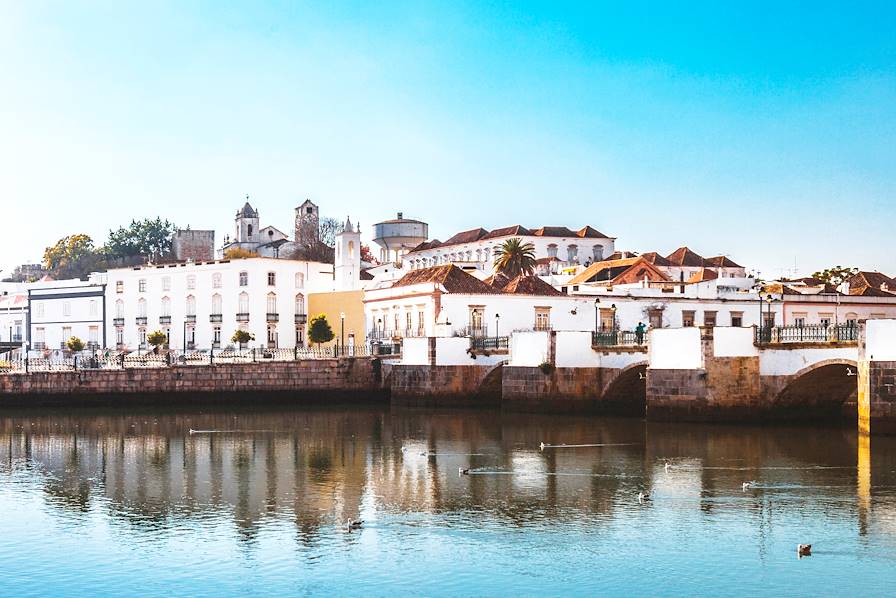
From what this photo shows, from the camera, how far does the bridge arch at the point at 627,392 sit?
42531 millimetres

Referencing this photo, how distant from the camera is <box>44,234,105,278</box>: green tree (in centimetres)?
10600

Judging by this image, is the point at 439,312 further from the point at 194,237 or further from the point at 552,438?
the point at 194,237

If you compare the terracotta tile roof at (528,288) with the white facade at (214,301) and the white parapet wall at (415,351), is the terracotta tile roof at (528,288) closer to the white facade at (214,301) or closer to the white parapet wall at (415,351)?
the white parapet wall at (415,351)

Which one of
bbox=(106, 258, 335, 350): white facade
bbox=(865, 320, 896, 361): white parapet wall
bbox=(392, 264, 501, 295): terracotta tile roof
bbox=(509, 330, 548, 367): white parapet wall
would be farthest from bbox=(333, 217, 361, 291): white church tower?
bbox=(865, 320, 896, 361): white parapet wall

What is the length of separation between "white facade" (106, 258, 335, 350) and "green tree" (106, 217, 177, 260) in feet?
→ 119

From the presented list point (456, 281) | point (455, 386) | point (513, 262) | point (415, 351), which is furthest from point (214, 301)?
point (455, 386)

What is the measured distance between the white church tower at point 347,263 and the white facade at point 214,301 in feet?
3.88

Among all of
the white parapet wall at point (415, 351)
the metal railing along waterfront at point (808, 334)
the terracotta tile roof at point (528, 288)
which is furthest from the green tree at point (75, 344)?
the metal railing along waterfront at point (808, 334)

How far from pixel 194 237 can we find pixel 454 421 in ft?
208

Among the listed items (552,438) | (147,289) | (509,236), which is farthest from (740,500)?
(509,236)

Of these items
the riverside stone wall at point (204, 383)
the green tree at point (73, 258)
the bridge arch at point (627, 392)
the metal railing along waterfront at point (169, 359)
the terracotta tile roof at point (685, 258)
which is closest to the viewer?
the bridge arch at point (627, 392)

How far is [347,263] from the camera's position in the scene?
68.4 meters

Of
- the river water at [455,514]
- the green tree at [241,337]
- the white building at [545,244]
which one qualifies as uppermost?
the white building at [545,244]

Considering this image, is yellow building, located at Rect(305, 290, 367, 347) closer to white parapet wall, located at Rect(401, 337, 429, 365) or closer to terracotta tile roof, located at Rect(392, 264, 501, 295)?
terracotta tile roof, located at Rect(392, 264, 501, 295)
